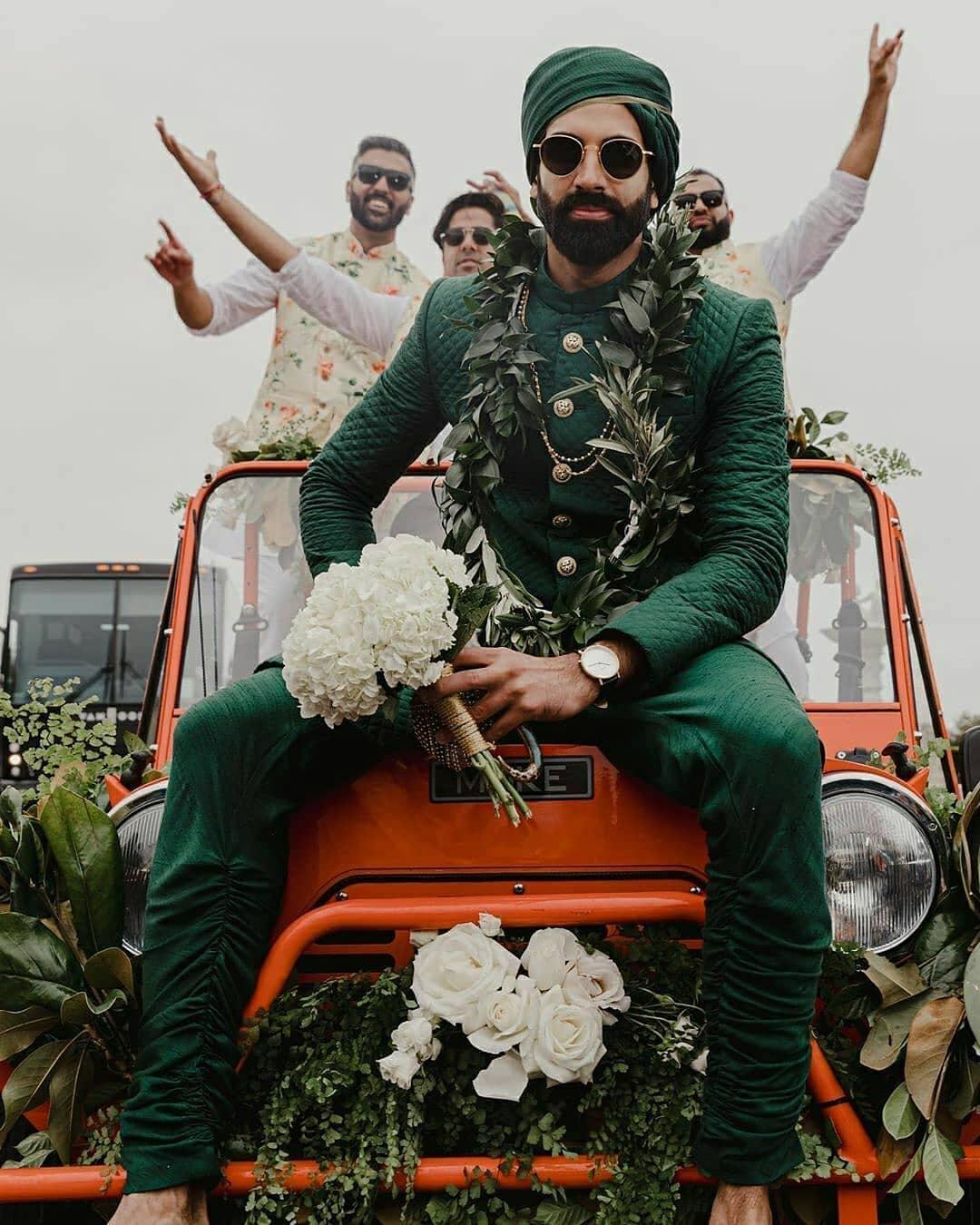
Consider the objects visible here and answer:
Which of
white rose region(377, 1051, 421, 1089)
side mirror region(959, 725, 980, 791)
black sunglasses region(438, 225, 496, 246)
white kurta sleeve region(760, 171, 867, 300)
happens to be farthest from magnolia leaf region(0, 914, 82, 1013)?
white kurta sleeve region(760, 171, 867, 300)

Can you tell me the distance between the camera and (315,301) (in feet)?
18.7

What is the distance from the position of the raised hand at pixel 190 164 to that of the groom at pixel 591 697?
2939 mm

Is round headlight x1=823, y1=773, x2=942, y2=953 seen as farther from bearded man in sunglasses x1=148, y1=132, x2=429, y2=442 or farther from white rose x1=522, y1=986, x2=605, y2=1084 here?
bearded man in sunglasses x1=148, y1=132, x2=429, y2=442

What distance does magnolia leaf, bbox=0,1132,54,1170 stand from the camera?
261 cm

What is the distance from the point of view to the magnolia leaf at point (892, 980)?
2.54 meters

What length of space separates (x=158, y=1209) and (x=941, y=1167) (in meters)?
1.33

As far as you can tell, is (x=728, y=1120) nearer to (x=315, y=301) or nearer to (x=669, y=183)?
(x=669, y=183)

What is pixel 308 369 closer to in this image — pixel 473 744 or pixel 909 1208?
pixel 473 744

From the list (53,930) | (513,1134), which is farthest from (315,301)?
(513,1134)

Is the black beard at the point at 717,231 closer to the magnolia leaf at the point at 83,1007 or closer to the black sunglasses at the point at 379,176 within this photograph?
the black sunglasses at the point at 379,176

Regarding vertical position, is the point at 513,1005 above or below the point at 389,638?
below

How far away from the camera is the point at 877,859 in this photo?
266 cm

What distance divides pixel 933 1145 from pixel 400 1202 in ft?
3.06

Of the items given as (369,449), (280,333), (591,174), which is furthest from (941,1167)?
(280,333)
